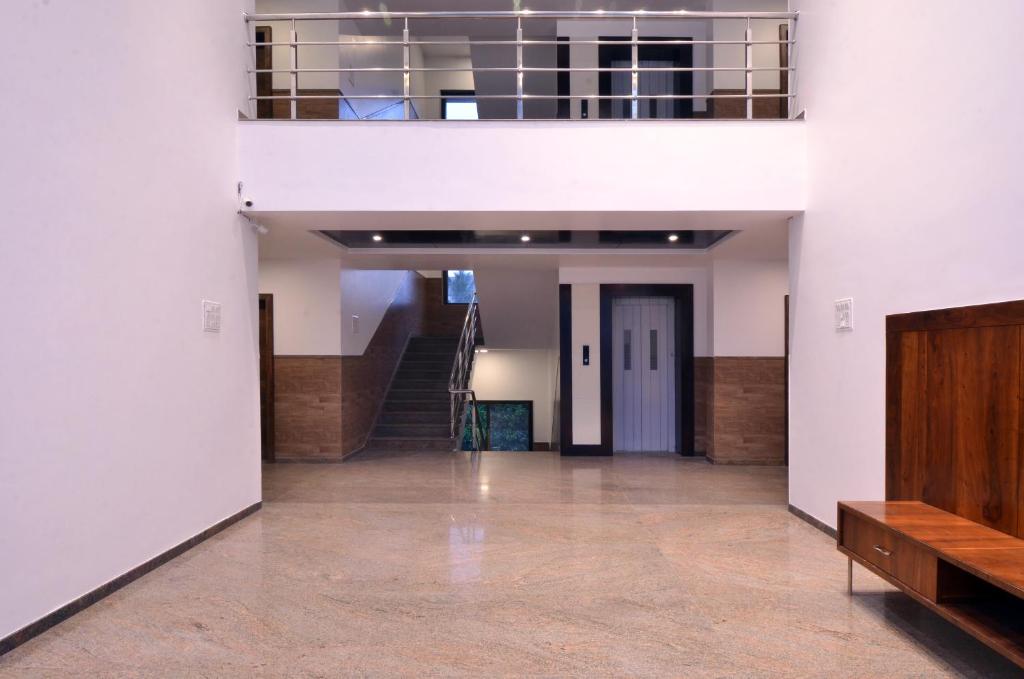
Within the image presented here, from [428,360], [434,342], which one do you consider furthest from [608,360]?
[434,342]

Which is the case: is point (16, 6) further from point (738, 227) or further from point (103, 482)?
point (738, 227)

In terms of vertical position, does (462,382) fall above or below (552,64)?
below

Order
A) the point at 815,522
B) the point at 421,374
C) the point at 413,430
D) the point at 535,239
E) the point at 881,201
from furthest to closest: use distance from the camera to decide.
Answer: the point at 421,374, the point at 413,430, the point at 535,239, the point at 815,522, the point at 881,201

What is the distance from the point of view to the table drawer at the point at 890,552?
9.52 feet

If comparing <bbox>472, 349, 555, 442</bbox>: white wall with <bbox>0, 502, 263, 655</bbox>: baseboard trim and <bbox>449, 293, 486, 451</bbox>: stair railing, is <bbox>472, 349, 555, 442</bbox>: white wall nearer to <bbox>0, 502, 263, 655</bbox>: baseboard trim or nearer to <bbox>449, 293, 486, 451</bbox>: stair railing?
<bbox>449, 293, 486, 451</bbox>: stair railing

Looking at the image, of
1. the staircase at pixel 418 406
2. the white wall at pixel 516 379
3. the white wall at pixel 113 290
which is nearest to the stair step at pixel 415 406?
the staircase at pixel 418 406

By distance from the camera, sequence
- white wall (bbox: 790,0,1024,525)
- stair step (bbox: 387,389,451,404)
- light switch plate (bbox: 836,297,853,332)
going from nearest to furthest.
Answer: white wall (bbox: 790,0,1024,525) → light switch plate (bbox: 836,297,853,332) → stair step (bbox: 387,389,451,404)

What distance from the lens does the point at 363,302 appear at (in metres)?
9.04

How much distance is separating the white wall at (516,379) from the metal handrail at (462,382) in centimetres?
113

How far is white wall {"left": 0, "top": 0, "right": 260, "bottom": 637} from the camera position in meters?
3.07

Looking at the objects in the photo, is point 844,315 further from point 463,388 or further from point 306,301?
point 463,388

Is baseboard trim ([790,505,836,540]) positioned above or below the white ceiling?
below

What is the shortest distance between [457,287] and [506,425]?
296 cm

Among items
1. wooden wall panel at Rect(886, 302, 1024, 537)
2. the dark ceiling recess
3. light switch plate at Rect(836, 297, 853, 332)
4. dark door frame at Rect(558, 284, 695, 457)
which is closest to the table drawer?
wooden wall panel at Rect(886, 302, 1024, 537)
